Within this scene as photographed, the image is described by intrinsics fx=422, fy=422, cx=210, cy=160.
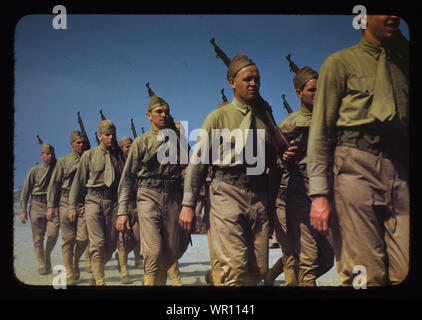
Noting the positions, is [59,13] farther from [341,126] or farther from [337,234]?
[337,234]

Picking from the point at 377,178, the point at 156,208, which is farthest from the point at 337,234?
the point at 156,208

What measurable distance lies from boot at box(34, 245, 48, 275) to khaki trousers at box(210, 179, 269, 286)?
5.79 feet

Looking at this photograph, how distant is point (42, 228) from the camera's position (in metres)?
5.77

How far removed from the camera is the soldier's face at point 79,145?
525cm

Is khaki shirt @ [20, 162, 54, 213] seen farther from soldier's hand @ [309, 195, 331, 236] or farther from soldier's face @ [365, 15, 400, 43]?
soldier's face @ [365, 15, 400, 43]

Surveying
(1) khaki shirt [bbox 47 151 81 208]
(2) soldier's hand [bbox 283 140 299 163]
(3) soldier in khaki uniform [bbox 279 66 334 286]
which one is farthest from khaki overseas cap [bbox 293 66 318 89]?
(1) khaki shirt [bbox 47 151 81 208]

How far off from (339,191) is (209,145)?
130 centimetres

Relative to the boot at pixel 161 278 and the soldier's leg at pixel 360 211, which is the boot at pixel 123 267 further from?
the soldier's leg at pixel 360 211

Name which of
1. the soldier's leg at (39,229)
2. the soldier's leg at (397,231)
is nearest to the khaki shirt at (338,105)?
the soldier's leg at (397,231)

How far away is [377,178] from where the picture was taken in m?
3.30

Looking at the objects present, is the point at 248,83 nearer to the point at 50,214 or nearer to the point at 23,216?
the point at 50,214

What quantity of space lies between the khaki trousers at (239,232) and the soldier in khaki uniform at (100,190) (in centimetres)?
229

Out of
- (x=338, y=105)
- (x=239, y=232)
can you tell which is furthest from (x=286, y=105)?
(x=239, y=232)

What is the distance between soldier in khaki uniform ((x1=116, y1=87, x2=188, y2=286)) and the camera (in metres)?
4.74
